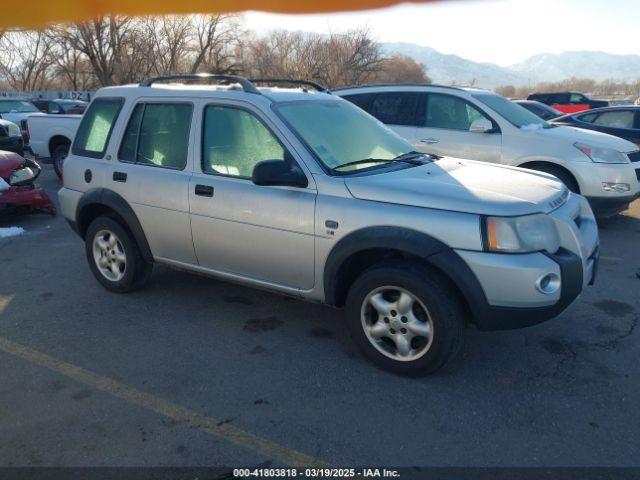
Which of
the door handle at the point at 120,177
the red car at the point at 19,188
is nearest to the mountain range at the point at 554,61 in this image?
the door handle at the point at 120,177

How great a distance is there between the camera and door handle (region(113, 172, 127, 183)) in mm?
4633

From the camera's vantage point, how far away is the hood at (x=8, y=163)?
7.47m

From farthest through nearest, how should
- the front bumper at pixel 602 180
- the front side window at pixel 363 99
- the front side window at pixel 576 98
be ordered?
1. the front side window at pixel 576 98
2. the front side window at pixel 363 99
3. the front bumper at pixel 602 180

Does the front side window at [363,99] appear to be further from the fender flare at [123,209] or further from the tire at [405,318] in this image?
the tire at [405,318]

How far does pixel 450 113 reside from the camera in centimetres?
752

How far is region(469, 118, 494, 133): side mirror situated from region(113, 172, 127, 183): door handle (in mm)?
4541

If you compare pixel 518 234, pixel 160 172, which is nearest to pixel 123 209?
pixel 160 172

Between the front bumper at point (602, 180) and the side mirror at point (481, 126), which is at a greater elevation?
the side mirror at point (481, 126)

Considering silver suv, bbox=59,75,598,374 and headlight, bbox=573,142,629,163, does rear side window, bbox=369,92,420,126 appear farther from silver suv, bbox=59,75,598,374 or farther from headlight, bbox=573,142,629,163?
silver suv, bbox=59,75,598,374

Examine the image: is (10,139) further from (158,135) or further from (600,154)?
(600,154)

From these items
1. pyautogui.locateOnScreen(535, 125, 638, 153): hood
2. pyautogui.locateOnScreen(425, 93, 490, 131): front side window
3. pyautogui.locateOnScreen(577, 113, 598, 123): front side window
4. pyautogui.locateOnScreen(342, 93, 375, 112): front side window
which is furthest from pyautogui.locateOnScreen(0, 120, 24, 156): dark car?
pyautogui.locateOnScreen(577, 113, 598, 123): front side window

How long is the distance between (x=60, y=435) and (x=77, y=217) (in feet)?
8.42

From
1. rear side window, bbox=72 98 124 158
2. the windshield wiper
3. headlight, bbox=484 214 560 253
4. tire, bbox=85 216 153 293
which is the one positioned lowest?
tire, bbox=85 216 153 293

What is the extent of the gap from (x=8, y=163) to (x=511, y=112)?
691 centimetres
